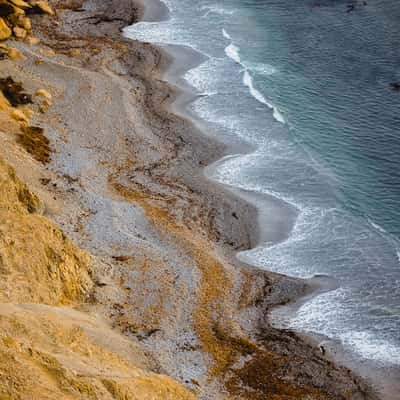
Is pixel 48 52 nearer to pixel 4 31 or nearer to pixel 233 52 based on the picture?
pixel 4 31

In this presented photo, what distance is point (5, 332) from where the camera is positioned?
23641 mm

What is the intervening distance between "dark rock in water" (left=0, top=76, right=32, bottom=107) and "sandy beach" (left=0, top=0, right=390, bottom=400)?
123 centimetres

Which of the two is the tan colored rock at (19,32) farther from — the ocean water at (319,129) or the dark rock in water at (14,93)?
the dark rock in water at (14,93)

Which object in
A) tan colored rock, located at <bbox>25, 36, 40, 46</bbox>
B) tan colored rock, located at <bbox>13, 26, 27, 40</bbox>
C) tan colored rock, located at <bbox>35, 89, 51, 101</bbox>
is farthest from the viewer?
tan colored rock, located at <bbox>13, 26, 27, 40</bbox>

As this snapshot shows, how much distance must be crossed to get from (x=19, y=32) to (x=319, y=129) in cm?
3206

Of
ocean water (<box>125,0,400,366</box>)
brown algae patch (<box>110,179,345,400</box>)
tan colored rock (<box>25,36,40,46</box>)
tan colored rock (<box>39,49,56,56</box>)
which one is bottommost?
brown algae patch (<box>110,179,345,400</box>)

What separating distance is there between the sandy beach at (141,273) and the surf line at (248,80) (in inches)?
252

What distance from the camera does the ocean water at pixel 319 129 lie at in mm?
38688

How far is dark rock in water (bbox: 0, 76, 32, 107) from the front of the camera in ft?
167

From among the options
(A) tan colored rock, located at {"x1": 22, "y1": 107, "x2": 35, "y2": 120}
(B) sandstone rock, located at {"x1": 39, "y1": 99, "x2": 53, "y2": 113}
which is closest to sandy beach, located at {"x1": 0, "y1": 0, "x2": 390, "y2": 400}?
(B) sandstone rock, located at {"x1": 39, "y1": 99, "x2": 53, "y2": 113}

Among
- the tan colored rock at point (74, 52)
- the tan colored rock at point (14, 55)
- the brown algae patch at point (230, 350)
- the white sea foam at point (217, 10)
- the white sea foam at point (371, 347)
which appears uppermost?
the white sea foam at point (217, 10)

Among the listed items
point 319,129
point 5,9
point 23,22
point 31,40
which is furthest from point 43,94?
point 319,129

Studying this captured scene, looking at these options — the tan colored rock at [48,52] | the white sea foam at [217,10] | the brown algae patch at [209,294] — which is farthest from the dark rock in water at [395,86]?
the tan colored rock at [48,52]

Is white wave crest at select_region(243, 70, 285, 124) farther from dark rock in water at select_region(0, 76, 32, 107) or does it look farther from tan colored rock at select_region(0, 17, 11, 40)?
tan colored rock at select_region(0, 17, 11, 40)
